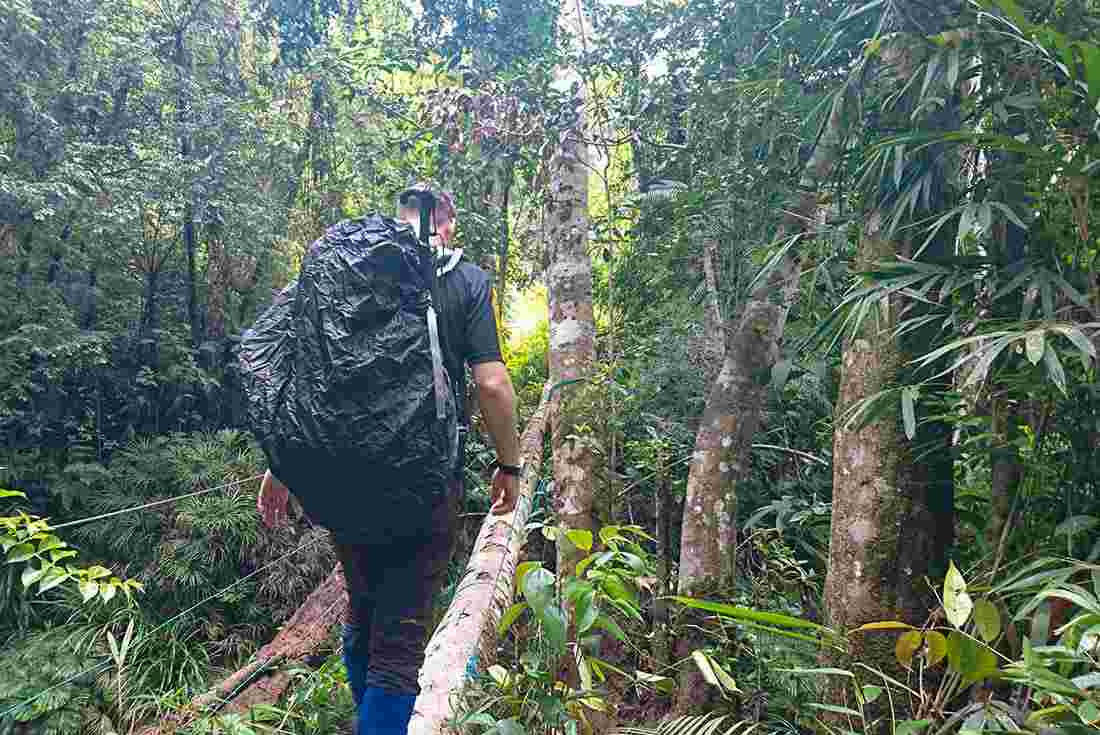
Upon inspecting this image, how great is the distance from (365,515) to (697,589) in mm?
1671

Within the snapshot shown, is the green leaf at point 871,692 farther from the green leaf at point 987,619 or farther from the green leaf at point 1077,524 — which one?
the green leaf at point 1077,524

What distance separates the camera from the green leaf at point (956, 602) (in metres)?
1.10

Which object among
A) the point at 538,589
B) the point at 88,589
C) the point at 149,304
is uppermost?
the point at 149,304

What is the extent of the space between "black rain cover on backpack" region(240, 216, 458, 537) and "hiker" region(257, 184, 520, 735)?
0.30ft

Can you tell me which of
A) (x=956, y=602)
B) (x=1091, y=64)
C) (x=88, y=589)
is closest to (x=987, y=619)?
(x=956, y=602)

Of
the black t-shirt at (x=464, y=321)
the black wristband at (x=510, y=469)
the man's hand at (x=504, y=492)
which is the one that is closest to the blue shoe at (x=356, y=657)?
the man's hand at (x=504, y=492)

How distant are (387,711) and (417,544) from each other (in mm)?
492

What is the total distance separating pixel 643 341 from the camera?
600 cm

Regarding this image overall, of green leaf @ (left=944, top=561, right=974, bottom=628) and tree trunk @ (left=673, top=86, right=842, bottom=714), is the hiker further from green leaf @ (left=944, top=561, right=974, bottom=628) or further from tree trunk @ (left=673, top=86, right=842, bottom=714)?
green leaf @ (left=944, top=561, right=974, bottom=628)

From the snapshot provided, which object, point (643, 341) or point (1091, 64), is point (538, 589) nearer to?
point (1091, 64)

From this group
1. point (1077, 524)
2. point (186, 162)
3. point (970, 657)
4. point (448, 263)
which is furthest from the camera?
point (186, 162)

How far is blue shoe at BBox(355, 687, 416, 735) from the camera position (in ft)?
6.69

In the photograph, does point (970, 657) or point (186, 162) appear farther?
point (186, 162)

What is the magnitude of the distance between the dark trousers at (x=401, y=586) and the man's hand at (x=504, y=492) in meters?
0.22
